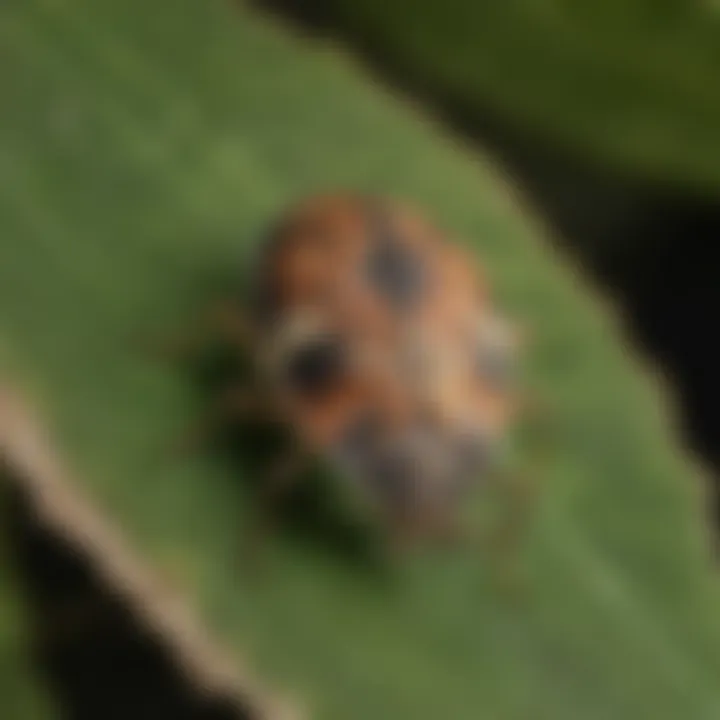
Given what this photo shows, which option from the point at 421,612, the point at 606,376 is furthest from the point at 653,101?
the point at 421,612

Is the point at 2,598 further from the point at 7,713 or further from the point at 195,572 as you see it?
the point at 195,572

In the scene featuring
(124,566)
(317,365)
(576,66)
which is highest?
(576,66)

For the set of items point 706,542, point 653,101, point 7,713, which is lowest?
point 7,713

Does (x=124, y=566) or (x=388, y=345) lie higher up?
(x=388, y=345)

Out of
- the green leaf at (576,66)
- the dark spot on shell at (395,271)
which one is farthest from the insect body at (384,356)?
the green leaf at (576,66)

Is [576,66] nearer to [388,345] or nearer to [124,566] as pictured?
[388,345]

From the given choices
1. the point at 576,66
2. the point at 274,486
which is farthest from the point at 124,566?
the point at 576,66

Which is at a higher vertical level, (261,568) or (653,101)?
(653,101)

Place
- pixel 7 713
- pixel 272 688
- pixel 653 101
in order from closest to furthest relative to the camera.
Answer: pixel 272 688
pixel 7 713
pixel 653 101
